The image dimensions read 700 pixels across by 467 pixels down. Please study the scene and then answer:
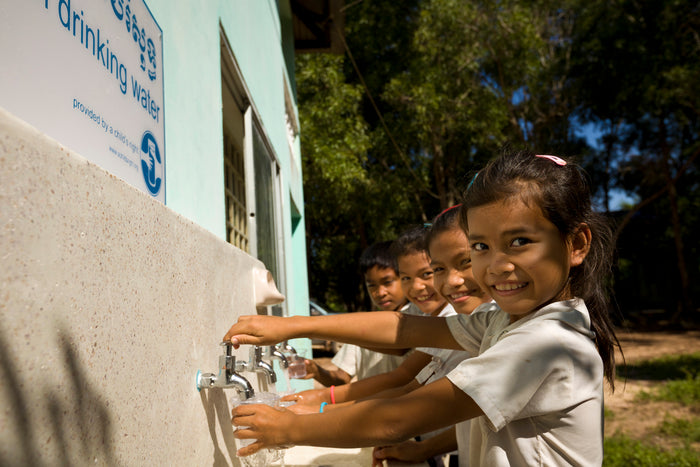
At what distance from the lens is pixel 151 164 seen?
139cm

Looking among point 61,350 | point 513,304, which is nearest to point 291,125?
point 513,304

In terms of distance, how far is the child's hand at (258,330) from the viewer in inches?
52.0

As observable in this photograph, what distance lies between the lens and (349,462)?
2.07 m

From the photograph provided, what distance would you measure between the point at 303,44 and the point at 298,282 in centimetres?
354

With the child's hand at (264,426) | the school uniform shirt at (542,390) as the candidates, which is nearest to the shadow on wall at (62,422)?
the child's hand at (264,426)

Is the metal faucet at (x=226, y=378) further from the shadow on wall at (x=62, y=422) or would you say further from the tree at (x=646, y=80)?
the tree at (x=646, y=80)

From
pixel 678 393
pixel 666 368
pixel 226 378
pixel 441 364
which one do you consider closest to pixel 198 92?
pixel 226 378

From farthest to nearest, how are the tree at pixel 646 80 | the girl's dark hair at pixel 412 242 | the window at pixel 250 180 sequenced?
the tree at pixel 646 80, the window at pixel 250 180, the girl's dark hair at pixel 412 242

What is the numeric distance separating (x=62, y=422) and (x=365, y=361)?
2.61 meters

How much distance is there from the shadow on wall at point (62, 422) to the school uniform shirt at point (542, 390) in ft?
2.26

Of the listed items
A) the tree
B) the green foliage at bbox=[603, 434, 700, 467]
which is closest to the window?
the green foliage at bbox=[603, 434, 700, 467]

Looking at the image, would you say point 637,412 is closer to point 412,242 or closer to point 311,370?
point 412,242

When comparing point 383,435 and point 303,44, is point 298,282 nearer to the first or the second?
point 303,44

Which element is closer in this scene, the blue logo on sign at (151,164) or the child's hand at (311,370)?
the blue logo on sign at (151,164)
